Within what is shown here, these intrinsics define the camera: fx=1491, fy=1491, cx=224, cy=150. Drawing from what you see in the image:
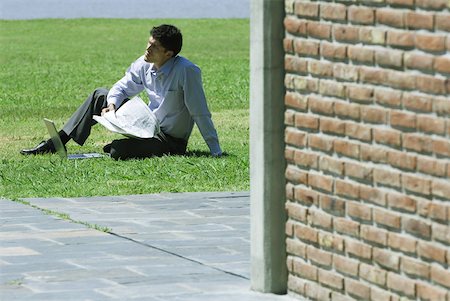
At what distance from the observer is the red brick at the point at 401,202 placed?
594 cm

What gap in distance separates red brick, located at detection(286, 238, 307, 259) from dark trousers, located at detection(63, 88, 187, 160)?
5323 millimetres

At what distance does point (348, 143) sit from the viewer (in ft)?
21.0

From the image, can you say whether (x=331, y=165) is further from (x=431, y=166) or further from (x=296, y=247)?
(x=431, y=166)

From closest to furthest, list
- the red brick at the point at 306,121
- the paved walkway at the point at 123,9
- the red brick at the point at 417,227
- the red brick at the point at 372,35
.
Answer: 1. the red brick at the point at 417,227
2. the red brick at the point at 372,35
3. the red brick at the point at 306,121
4. the paved walkway at the point at 123,9

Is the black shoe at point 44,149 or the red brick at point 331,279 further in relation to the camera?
the black shoe at point 44,149

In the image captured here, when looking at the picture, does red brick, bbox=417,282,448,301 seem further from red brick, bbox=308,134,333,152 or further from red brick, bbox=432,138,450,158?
red brick, bbox=308,134,333,152

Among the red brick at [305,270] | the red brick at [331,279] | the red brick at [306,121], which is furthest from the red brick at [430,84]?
the red brick at [305,270]

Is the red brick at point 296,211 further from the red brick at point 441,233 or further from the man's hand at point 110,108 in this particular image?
the man's hand at point 110,108

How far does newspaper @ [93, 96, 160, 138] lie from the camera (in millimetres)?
12180

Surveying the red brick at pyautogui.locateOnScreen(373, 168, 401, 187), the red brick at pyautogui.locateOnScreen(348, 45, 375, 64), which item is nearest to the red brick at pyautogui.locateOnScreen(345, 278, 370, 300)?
the red brick at pyautogui.locateOnScreen(373, 168, 401, 187)

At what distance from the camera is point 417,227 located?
5.91 meters

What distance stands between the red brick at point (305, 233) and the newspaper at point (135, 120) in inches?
212

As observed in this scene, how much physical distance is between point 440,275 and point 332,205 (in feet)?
2.94

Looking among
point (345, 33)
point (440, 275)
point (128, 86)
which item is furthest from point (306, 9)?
point (128, 86)
